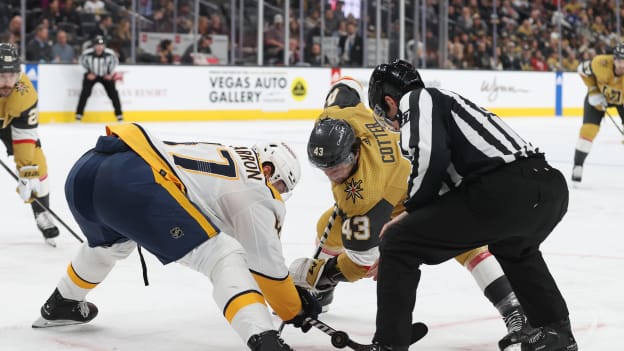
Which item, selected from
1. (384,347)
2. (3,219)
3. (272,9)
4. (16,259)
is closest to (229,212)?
(384,347)

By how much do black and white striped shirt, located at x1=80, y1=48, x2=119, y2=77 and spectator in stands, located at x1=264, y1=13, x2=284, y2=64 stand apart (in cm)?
280

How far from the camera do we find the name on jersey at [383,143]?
3535 mm

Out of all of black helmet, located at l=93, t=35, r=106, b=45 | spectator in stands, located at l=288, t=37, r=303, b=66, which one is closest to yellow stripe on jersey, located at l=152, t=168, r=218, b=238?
black helmet, located at l=93, t=35, r=106, b=45

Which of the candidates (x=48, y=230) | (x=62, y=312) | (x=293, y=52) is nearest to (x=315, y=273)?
(x=62, y=312)

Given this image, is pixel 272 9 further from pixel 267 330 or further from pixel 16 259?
pixel 267 330

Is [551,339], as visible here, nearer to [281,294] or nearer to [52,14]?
[281,294]

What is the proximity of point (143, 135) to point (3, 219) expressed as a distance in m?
3.73

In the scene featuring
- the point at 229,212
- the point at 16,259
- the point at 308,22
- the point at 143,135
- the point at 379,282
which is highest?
the point at 308,22

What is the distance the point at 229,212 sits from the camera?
3.07m

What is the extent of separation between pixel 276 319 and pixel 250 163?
97 centimetres

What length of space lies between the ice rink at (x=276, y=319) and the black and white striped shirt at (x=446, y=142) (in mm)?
767

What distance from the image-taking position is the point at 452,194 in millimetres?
2949

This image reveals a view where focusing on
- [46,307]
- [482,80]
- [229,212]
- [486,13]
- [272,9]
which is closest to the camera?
[229,212]

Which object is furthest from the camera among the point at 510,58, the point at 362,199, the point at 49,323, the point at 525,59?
the point at 525,59
